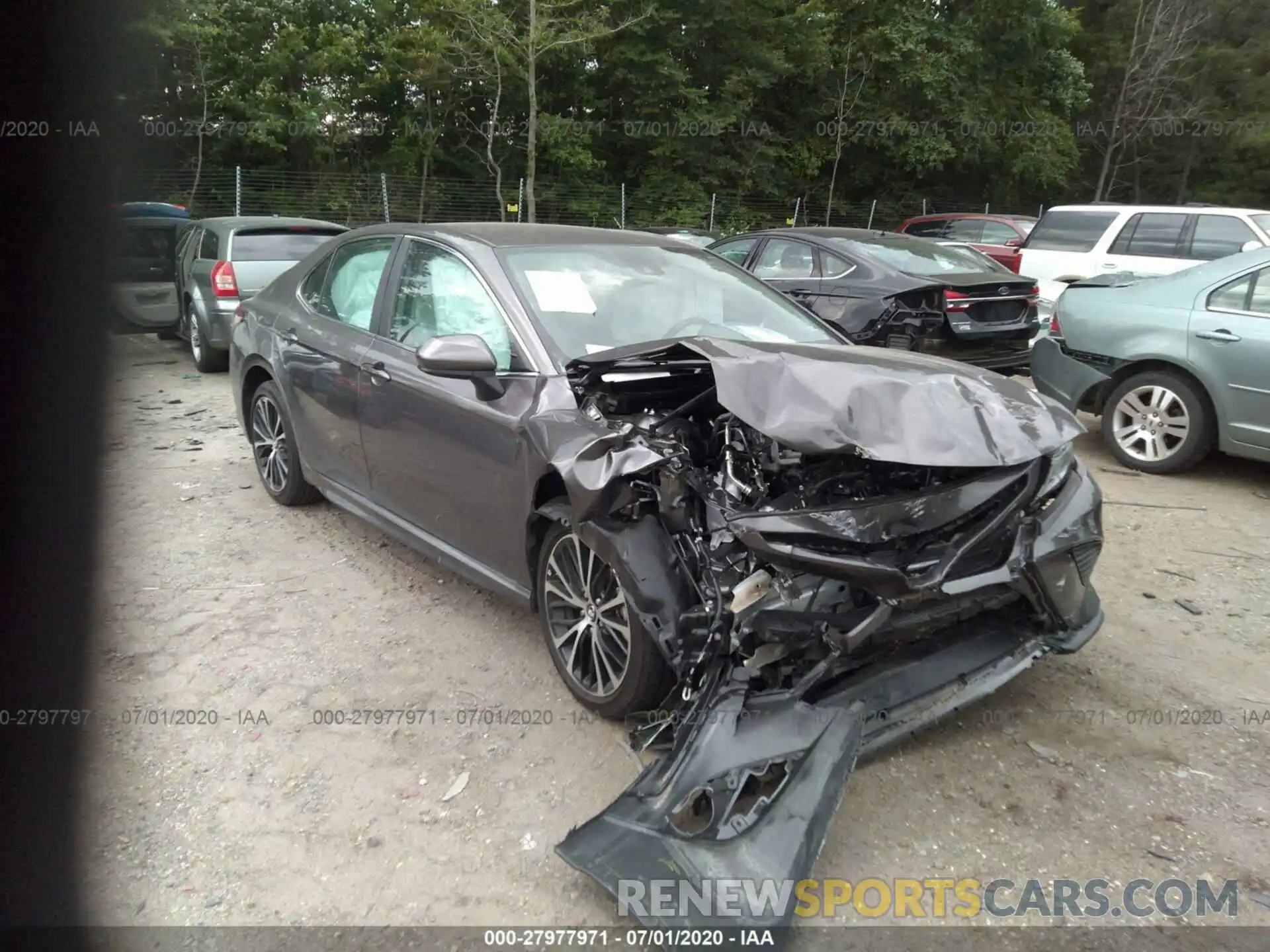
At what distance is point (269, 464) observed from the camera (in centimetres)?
557

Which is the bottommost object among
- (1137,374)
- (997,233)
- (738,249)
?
(1137,374)

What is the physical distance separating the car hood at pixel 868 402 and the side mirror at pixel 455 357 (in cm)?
38

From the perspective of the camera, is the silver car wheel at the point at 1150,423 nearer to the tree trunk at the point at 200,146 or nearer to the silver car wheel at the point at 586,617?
the silver car wheel at the point at 586,617

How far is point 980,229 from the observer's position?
16.3 m

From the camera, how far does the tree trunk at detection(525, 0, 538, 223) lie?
1912 centimetres

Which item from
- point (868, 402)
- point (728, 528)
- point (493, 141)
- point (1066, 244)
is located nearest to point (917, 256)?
point (1066, 244)

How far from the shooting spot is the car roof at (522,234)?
4133 mm

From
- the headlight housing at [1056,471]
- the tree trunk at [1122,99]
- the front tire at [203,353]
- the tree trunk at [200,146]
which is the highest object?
the tree trunk at [1122,99]

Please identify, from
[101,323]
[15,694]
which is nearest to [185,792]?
[15,694]

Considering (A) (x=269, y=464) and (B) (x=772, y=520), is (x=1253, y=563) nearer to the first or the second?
(B) (x=772, y=520)

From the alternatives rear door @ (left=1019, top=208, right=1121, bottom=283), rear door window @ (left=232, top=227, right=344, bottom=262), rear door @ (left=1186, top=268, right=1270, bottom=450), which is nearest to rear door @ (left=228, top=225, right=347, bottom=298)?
rear door window @ (left=232, top=227, right=344, bottom=262)

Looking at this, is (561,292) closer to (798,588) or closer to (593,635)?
(593,635)

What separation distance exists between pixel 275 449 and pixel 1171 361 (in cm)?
563

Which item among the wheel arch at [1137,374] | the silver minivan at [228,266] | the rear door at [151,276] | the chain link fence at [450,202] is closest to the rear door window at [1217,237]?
the wheel arch at [1137,374]
